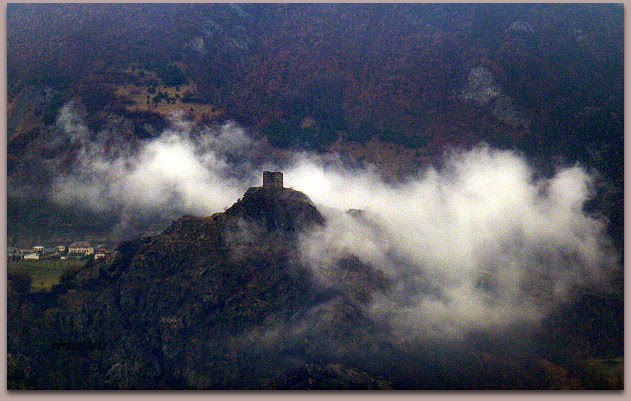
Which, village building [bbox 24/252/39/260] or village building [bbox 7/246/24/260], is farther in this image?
village building [bbox 24/252/39/260]

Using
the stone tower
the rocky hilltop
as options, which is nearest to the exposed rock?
the rocky hilltop

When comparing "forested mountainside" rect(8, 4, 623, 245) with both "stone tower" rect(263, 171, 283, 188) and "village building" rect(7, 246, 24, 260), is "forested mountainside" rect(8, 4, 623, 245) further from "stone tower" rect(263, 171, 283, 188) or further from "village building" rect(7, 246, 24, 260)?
"stone tower" rect(263, 171, 283, 188)

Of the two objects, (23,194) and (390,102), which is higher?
(390,102)

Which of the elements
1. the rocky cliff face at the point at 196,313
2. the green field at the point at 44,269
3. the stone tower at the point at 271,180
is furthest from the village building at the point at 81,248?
the stone tower at the point at 271,180

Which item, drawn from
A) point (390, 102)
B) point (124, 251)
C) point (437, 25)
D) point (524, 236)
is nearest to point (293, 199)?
point (124, 251)

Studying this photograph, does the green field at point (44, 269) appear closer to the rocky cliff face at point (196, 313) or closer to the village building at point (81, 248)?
the rocky cliff face at point (196, 313)

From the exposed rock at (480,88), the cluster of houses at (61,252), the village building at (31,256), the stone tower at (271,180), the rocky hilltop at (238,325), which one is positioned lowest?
the rocky hilltop at (238,325)

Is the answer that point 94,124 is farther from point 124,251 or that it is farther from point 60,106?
point 124,251

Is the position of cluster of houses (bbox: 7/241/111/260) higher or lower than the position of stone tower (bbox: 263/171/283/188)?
lower

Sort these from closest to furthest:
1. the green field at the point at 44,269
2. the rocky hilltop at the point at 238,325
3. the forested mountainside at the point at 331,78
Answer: the rocky hilltop at the point at 238,325, the green field at the point at 44,269, the forested mountainside at the point at 331,78
